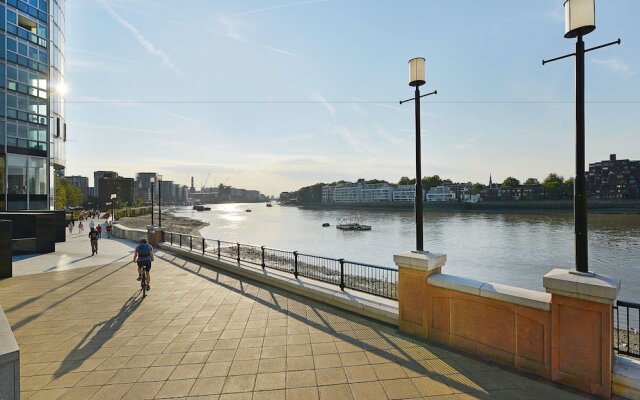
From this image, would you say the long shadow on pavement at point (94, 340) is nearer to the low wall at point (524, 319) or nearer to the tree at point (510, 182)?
the low wall at point (524, 319)

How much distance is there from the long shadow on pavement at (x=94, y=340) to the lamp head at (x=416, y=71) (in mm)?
8346

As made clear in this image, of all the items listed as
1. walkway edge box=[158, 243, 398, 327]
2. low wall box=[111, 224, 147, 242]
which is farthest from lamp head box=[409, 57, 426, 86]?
low wall box=[111, 224, 147, 242]


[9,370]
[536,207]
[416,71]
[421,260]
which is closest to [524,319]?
[421,260]

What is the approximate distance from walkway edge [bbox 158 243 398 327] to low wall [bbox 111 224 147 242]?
594 inches

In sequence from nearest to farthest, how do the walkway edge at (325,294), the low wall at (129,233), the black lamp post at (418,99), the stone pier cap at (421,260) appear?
1. the stone pier cap at (421,260)
2. the black lamp post at (418,99)
3. the walkway edge at (325,294)
4. the low wall at (129,233)

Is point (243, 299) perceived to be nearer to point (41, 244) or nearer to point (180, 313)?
point (180, 313)

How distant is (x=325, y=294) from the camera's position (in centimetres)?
841

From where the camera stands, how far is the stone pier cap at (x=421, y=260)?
5824mm

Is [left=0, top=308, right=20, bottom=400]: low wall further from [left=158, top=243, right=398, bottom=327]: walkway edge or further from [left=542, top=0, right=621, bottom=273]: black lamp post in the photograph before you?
[left=542, top=0, right=621, bottom=273]: black lamp post

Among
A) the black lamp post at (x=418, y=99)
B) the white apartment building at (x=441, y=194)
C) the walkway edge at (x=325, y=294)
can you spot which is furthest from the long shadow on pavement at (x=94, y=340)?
the white apartment building at (x=441, y=194)

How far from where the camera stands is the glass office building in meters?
25.4

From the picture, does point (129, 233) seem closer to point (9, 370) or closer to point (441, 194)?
point (9, 370)

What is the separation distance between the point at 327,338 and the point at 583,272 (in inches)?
172

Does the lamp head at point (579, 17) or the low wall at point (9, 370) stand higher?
the lamp head at point (579, 17)
